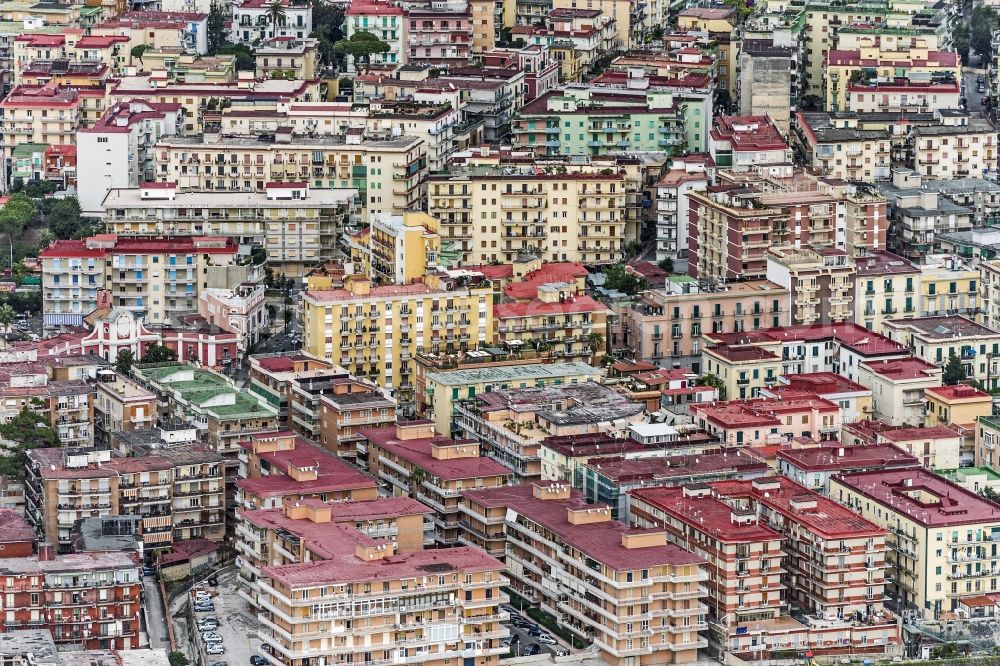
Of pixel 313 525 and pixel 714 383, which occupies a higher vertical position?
pixel 714 383

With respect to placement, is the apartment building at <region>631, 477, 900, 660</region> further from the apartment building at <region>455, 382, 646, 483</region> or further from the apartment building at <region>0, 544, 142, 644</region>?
the apartment building at <region>0, 544, 142, 644</region>

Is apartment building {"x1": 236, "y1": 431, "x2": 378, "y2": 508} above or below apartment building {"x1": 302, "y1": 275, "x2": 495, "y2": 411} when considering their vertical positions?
below

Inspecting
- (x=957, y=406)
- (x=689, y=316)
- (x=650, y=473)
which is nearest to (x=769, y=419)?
(x=957, y=406)

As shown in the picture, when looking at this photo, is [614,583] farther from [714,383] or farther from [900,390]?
[900,390]

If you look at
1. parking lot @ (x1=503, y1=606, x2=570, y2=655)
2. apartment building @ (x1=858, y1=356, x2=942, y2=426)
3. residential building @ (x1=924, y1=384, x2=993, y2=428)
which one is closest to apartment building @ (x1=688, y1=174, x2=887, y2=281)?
apartment building @ (x1=858, y1=356, x2=942, y2=426)

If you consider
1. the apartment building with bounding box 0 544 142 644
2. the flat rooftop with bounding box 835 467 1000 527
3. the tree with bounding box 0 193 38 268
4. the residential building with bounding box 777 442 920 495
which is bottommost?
the apartment building with bounding box 0 544 142 644

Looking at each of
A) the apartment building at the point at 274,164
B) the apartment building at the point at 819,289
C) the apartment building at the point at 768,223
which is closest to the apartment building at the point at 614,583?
the apartment building at the point at 819,289
